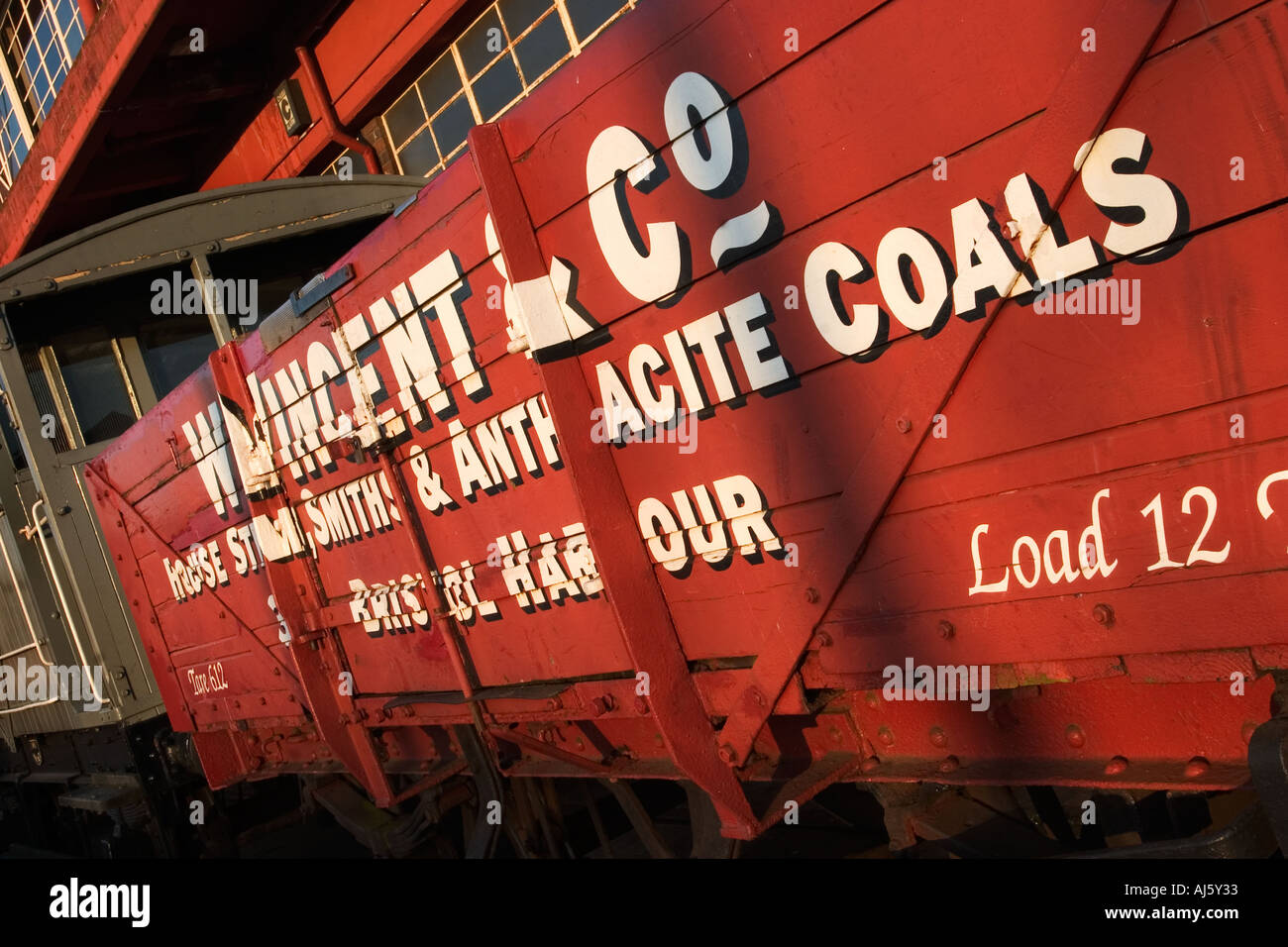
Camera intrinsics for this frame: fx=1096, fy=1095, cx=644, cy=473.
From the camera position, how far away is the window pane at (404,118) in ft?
29.6

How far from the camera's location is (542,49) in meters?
7.58

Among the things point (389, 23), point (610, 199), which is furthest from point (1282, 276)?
point (389, 23)

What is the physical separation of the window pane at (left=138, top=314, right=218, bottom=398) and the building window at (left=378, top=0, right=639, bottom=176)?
87.0 inches

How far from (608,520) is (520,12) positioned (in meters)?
5.96

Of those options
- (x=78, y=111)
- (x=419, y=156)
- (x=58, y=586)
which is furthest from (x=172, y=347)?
(x=78, y=111)

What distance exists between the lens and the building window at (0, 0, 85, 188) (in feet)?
36.5

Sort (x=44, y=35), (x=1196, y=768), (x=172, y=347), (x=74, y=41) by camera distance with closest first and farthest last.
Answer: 1. (x=1196, y=768)
2. (x=172, y=347)
3. (x=74, y=41)
4. (x=44, y=35)

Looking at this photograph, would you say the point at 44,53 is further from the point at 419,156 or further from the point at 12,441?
the point at 12,441

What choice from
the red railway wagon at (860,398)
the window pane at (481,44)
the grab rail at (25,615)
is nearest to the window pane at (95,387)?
the grab rail at (25,615)

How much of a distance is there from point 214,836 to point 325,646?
3.26m

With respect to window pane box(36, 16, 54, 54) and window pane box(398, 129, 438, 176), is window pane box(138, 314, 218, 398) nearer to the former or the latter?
Answer: window pane box(398, 129, 438, 176)

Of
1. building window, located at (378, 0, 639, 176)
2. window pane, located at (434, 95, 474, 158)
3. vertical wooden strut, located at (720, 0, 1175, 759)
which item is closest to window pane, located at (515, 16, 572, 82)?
building window, located at (378, 0, 639, 176)

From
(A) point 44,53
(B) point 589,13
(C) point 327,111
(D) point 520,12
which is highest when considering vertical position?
(A) point 44,53

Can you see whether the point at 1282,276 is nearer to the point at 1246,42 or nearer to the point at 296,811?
the point at 1246,42
